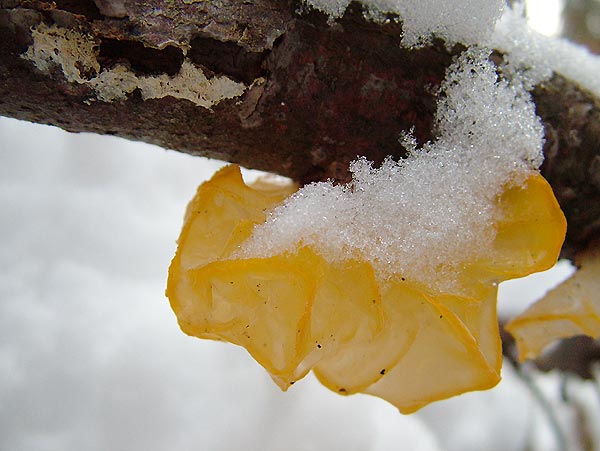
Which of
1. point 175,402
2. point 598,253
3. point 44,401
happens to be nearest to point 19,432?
point 44,401

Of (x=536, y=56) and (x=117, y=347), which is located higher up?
(x=536, y=56)

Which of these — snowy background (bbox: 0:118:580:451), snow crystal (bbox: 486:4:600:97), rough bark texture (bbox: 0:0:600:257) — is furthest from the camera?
snowy background (bbox: 0:118:580:451)

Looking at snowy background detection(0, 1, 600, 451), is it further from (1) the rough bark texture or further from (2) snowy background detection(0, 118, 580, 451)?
(1) the rough bark texture

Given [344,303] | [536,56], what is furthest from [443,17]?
[344,303]

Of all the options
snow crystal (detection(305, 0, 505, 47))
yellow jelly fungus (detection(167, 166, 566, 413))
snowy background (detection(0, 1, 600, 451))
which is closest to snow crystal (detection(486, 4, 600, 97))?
snow crystal (detection(305, 0, 505, 47))

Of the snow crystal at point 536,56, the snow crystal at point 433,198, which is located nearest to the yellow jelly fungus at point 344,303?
the snow crystal at point 433,198

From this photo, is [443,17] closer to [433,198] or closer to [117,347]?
[433,198]

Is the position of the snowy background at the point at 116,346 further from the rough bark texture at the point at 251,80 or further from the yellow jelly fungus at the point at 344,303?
the rough bark texture at the point at 251,80
